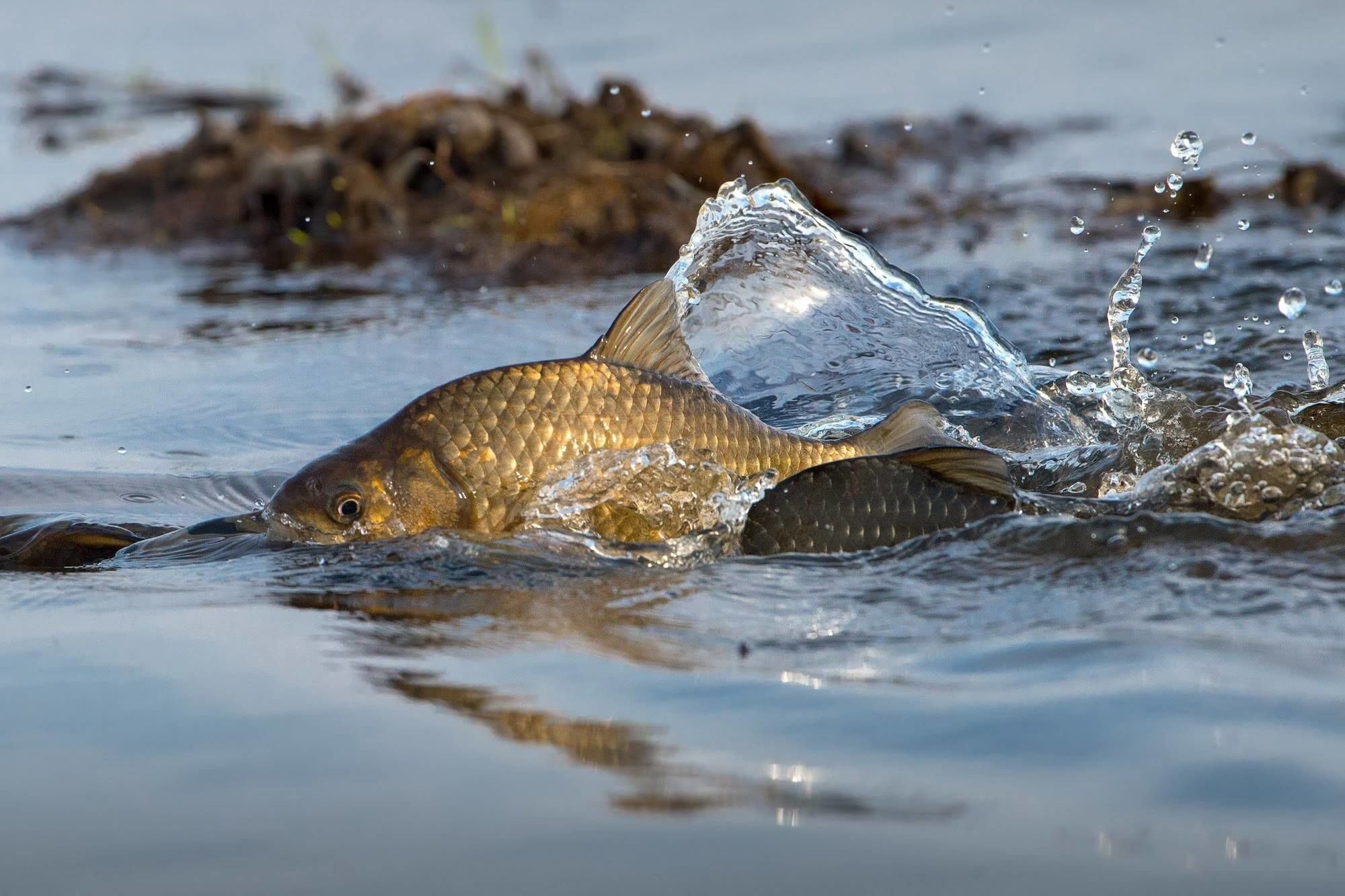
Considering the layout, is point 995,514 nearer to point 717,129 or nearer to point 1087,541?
point 1087,541

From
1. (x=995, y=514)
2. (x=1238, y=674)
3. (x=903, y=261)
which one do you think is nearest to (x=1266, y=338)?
(x=903, y=261)

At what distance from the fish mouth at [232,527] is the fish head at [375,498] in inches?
4.8

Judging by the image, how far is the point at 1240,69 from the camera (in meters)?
12.6

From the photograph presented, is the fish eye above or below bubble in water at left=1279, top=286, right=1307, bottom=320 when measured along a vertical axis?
below

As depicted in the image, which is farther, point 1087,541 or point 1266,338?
point 1266,338

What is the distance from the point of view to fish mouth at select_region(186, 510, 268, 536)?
12.7 ft

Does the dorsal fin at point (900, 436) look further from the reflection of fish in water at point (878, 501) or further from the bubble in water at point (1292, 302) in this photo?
the bubble in water at point (1292, 302)

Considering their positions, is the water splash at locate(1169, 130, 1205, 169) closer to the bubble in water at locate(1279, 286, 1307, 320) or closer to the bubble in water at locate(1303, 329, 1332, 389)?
the bubble in water at locate(1279, 286, 1307, 320)

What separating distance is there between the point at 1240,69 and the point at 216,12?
34.4 feet

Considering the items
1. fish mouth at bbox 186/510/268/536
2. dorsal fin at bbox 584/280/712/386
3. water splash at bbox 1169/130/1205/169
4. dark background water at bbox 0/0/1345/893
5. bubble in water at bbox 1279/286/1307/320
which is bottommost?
dark background water at bbox 0/0/1345/893

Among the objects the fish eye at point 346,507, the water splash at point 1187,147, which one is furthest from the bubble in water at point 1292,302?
the fish eye at point 346,507

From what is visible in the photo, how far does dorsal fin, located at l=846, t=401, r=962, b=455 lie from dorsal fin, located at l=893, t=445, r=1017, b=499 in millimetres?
97

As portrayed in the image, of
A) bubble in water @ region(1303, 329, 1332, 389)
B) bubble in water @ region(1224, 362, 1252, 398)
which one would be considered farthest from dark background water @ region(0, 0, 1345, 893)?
bubble in water @ region(1303, 329, 1332, 389)

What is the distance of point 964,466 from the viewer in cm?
372
